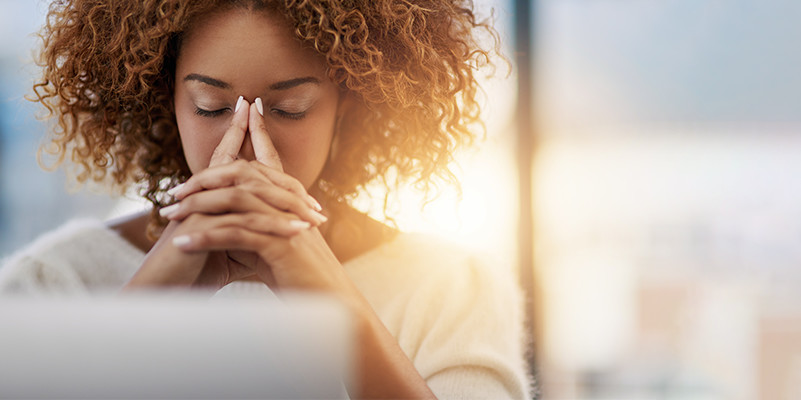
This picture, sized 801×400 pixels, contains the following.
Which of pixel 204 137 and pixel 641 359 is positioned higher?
pixel 204 137

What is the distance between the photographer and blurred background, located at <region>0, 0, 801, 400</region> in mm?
1948

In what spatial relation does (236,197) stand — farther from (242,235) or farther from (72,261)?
(72,261)

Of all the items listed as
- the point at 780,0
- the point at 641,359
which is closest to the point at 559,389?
the point at 641,359

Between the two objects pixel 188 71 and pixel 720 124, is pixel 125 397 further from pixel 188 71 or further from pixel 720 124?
pixel 720 124

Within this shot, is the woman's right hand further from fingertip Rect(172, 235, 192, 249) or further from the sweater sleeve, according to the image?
the sweater sleeve

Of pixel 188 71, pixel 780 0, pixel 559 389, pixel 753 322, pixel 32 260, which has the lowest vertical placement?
pixel 559 389

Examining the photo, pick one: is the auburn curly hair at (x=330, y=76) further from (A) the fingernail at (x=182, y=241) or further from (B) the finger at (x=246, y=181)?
(A) the fingernail at (x=182, y=241)

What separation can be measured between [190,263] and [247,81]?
25cm

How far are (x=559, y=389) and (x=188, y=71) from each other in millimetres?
1643

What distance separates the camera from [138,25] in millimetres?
865

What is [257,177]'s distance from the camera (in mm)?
713

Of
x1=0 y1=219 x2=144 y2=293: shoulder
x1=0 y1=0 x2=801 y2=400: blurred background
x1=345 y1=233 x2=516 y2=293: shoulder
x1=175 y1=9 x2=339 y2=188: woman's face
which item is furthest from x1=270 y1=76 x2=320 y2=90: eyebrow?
x1=0 y1=0 x2=801 y2=400: blurred background

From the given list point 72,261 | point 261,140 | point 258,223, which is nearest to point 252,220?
point 258,223

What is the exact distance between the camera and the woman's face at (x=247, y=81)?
2.65ft
